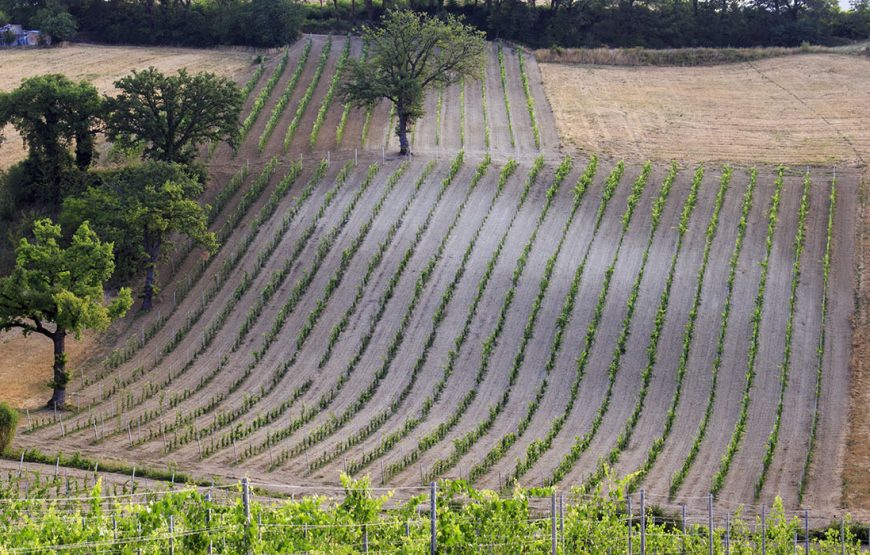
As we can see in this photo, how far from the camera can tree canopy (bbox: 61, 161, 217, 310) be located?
61094 mm

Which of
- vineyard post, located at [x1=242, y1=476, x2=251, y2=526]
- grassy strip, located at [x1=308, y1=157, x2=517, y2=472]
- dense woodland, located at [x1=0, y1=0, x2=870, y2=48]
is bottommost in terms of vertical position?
grassy strip, located at [x1=308, y1=157, x2=517, y2=472]

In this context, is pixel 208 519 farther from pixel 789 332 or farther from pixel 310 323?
pixel 789 332

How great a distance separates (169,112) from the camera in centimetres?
6962

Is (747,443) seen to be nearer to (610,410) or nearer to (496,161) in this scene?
(610,410)

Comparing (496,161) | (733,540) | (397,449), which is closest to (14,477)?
(397,449)

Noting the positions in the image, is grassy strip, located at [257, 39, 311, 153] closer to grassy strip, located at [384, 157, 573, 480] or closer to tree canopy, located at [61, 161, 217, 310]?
tree canopy, located at [61, 161, 217, 310]

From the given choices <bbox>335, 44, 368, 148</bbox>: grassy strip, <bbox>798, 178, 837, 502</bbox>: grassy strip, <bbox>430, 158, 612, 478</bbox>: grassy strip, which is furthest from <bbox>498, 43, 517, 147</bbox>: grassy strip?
<bbox>798, 178, 837, 502</bbox>: grassy strip

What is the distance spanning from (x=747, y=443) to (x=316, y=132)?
130 ft

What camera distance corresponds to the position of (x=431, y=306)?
60.4 m

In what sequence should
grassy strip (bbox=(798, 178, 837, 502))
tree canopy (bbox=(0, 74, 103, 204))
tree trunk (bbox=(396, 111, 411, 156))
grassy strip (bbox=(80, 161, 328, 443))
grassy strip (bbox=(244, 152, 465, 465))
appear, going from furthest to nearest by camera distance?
1. tree trunk (bbox=(396, 111, 411, 156))
2. tree canopy (bbox=(0, 74, 103, 204))
3. grassy strip (bbox=(80, 161, 328, 443))
4. grassy strip (bbox=(244, 152, 465, 465))
5. grassy strip (bbox=(798, 178, 837, 502))

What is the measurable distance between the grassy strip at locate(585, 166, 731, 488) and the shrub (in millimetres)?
20668

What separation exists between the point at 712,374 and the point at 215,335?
22.3 meters

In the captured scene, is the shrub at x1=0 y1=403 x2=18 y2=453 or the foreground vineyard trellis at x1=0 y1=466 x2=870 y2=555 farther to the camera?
the shrub at x1=0 y1=403 x2=18 y2=453

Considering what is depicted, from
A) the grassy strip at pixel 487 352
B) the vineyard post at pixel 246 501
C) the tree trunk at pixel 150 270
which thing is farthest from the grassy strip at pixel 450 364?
the vineyard post at pixel 246 501
